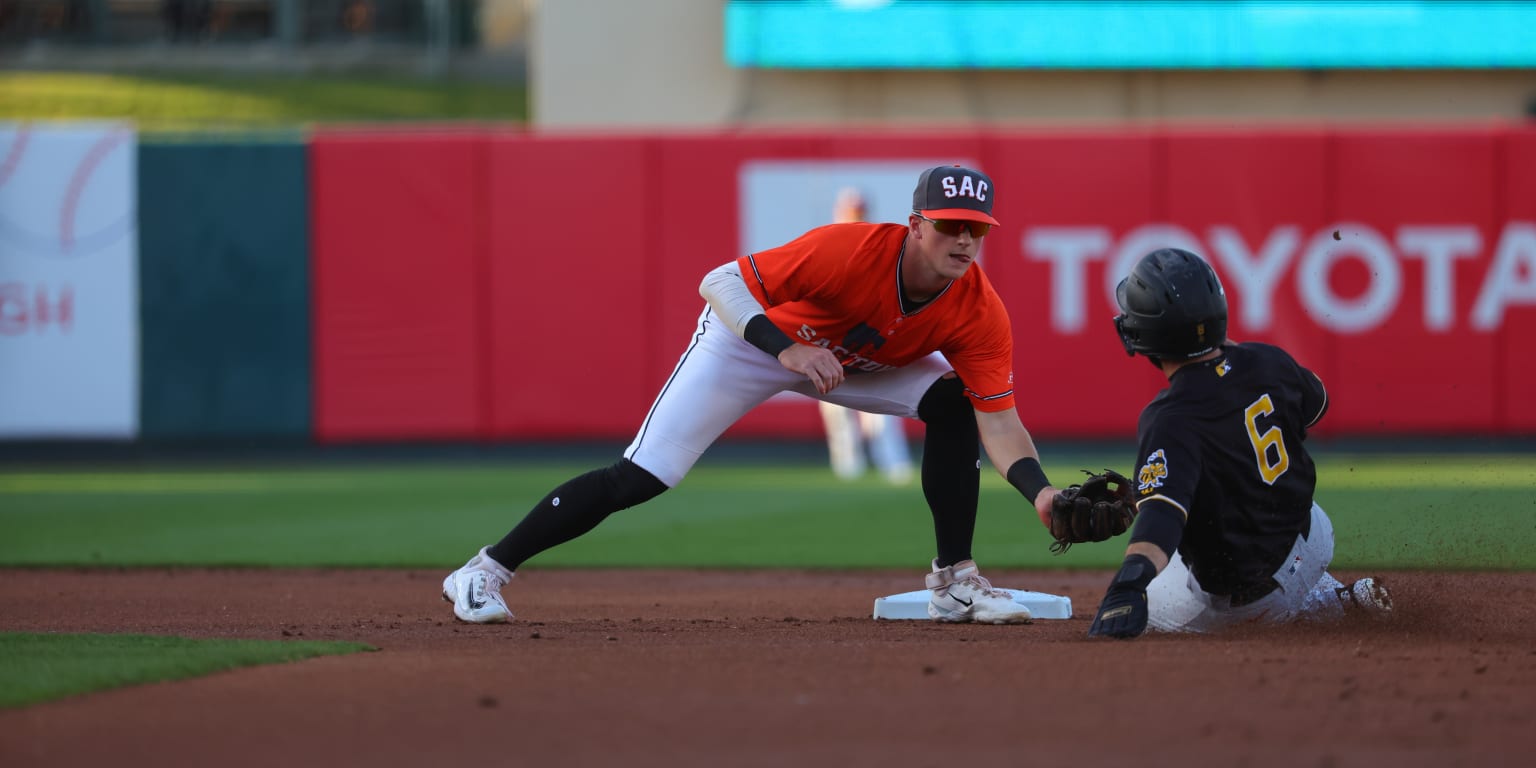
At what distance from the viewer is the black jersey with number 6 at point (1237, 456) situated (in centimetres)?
431

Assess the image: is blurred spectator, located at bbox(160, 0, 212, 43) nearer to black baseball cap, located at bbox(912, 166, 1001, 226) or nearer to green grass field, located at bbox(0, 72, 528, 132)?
green grass field, located at bbox(0, 72, 528, 132)

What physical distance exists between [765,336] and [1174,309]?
44.8 inches

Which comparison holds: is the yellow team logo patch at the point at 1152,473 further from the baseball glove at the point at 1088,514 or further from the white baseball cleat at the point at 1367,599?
the white baseball cleat at the point at 1367,599

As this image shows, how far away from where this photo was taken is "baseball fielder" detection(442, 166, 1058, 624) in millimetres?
4734

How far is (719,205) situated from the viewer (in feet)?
44.3

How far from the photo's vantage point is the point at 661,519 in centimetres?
952

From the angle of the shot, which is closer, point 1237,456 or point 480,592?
point 1237,456

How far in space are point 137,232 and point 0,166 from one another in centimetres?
123

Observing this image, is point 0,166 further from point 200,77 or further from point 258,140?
point 200,77

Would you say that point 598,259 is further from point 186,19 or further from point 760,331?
point 186,19

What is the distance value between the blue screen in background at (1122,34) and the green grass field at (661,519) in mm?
3854

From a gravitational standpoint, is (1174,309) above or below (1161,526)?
above

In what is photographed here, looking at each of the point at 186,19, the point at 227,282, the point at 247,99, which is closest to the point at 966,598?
the point at 227,282

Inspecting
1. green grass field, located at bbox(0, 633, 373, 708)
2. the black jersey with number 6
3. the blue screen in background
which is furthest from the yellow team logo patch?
the blue screen in background
